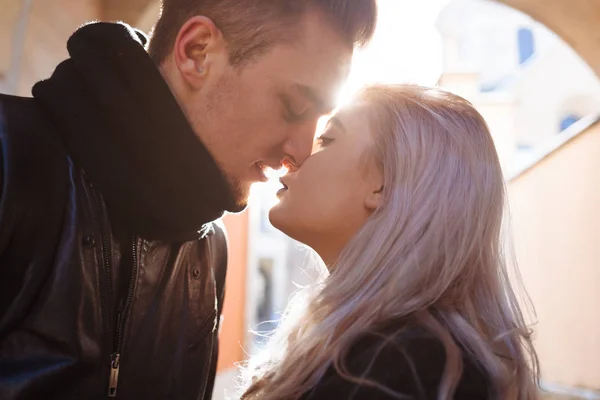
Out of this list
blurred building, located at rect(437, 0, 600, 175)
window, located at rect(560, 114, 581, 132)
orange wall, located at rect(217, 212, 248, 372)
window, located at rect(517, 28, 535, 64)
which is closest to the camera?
orange wall, located at rect(217, 212, 248, 372)

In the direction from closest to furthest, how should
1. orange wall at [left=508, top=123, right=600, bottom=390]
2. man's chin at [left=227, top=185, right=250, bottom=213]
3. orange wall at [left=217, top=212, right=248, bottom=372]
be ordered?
man's chin at [left=227, top=185, right=250, bottom=213]
orange wall at [left=508, top=123, right=600, bottom=390]
orange wall at [left=217, top=212, right=248, bottom=372]

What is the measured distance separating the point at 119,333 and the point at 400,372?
23.5 inches

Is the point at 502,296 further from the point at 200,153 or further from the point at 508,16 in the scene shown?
the point at 508,16

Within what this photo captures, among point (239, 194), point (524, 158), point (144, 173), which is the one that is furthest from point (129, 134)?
point (524, 158)

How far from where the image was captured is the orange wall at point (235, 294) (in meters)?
6.95

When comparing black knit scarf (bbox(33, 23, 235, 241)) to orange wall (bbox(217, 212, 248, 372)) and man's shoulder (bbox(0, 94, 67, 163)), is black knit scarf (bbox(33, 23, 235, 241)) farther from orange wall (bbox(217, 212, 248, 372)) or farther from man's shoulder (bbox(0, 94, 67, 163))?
orange wall (bbox(217, 212, 248, 372))

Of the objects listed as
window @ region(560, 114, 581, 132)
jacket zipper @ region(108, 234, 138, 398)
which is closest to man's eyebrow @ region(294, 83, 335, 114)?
jacket zipper @ region(108, 234, 138, 398)

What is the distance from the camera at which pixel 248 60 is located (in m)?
1.50

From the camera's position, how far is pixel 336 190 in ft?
4.91

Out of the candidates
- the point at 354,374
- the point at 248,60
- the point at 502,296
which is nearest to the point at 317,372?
the point at 354,374

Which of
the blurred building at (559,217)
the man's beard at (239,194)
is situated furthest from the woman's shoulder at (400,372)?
the blurred building at (559,217)

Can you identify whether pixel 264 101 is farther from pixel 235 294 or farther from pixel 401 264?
pixel 235 294

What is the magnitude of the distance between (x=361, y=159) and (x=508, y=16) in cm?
1642

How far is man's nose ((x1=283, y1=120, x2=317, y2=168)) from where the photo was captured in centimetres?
159
